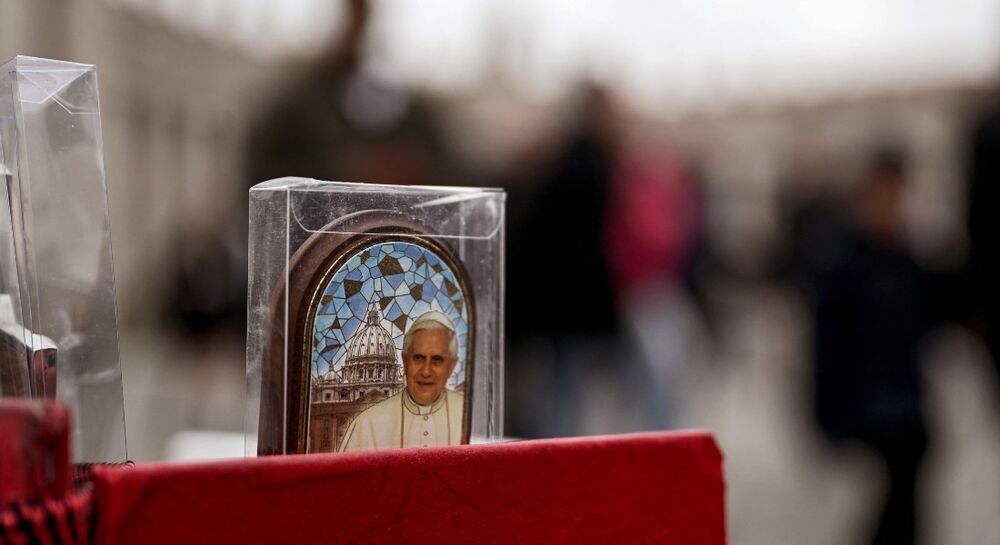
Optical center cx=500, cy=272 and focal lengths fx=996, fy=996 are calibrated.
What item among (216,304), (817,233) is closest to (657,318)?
(216,304)

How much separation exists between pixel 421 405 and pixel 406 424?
1 cm

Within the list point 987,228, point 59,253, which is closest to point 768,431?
point 987,228

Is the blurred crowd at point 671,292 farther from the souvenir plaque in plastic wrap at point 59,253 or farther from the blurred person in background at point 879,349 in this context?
the souvenir plaque in plastic wrap at point 59,253

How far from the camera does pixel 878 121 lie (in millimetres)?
9750

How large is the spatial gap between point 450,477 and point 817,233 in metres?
3.74

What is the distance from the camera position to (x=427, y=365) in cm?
62

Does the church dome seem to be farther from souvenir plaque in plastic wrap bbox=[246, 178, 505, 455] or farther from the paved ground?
the paved ground

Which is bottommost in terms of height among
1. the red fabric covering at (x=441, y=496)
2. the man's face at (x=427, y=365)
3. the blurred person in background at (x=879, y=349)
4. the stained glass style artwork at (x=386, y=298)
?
the blurred person in background at (x=879, y=349)

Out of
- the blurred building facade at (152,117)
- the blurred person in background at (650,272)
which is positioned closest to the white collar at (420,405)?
the blurred person in background at (650,272)

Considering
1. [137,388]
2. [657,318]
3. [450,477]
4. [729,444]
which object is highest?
[450,477]

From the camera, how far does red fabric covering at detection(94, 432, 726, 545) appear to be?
454 millimetres

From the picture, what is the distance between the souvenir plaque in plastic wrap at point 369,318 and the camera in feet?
1.85

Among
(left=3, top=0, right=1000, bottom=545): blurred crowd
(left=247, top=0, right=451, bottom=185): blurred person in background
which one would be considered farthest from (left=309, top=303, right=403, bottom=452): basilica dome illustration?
(left=3, top=0, right=1000, bottom=545): blurred crowd

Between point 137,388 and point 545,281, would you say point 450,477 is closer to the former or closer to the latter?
point 545,281
